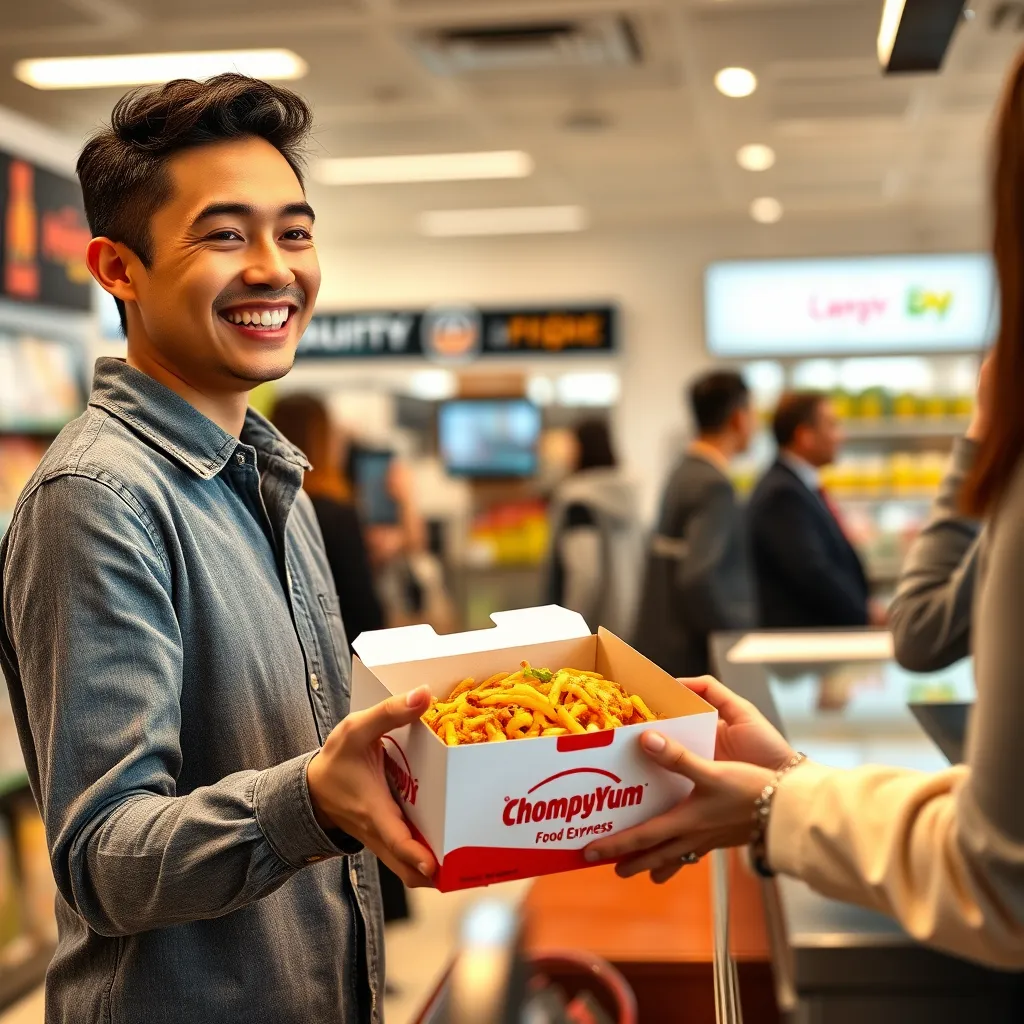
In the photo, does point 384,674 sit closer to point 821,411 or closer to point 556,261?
point 821,411

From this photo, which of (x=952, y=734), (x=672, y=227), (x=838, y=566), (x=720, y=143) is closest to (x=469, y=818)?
(x=952, y=734)

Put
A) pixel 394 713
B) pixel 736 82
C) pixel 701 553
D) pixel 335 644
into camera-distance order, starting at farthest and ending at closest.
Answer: pixel 736 82 → pixel 701 553 → pixel 335 644 → pixel 394 713

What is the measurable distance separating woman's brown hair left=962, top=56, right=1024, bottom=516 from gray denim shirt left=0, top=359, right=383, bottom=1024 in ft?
2.08

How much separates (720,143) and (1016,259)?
19.1 feet

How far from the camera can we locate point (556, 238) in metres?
9.34

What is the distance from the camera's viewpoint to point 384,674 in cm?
121

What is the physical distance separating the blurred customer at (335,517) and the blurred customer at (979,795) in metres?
2.76

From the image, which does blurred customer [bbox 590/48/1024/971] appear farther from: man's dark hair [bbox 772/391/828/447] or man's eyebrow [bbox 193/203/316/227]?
man's dark hair [bbox 772/391/828/447]

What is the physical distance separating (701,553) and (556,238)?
545cm

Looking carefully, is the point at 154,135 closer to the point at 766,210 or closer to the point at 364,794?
the point at 364,794

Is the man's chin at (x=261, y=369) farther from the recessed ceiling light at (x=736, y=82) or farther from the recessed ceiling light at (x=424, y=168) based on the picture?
the recessed ceiling light at (x=424, y=168)

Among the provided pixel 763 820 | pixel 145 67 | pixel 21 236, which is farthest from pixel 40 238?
pixel 763 820

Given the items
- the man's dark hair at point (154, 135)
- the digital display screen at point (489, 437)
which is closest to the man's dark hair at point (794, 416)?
the digital display screen at point (489, 437)

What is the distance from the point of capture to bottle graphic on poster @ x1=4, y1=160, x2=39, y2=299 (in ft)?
12.4
